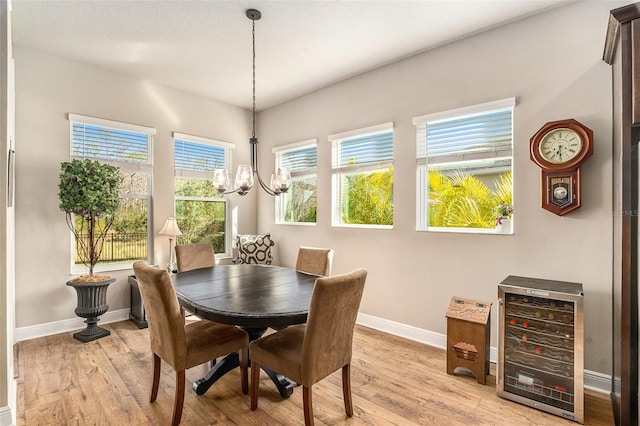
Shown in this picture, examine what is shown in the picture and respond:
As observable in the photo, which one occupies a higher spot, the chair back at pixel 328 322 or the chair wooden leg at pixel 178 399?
the chair back at pixel 328 322

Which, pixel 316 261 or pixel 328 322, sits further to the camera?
pixel 316 261

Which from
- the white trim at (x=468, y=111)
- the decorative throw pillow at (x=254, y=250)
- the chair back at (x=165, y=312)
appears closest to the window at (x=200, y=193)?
the decorative throw pillow at (x=254, y=250)

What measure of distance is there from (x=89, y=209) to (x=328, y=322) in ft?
9.42

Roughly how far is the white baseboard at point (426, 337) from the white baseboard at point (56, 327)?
9.81ft

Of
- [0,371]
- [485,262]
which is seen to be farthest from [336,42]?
[0,371]

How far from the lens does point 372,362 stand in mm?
2893

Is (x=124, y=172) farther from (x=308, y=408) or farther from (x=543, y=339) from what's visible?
(x=543, y=339)

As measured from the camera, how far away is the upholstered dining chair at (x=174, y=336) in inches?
76.2

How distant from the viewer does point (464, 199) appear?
10.5 ft

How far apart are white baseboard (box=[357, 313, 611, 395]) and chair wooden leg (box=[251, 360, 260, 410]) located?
184cm

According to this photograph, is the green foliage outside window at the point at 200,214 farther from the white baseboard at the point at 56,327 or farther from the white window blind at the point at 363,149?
the white window blind at the point at 363,149

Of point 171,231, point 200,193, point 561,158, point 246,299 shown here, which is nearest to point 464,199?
point 561,158

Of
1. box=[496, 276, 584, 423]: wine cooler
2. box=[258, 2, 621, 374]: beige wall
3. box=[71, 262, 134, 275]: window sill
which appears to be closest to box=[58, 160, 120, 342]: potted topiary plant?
box=[71, 262, 134, 275]: window sill

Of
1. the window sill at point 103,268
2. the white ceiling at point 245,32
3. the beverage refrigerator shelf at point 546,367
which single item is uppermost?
the white ceiling at point 245,32
